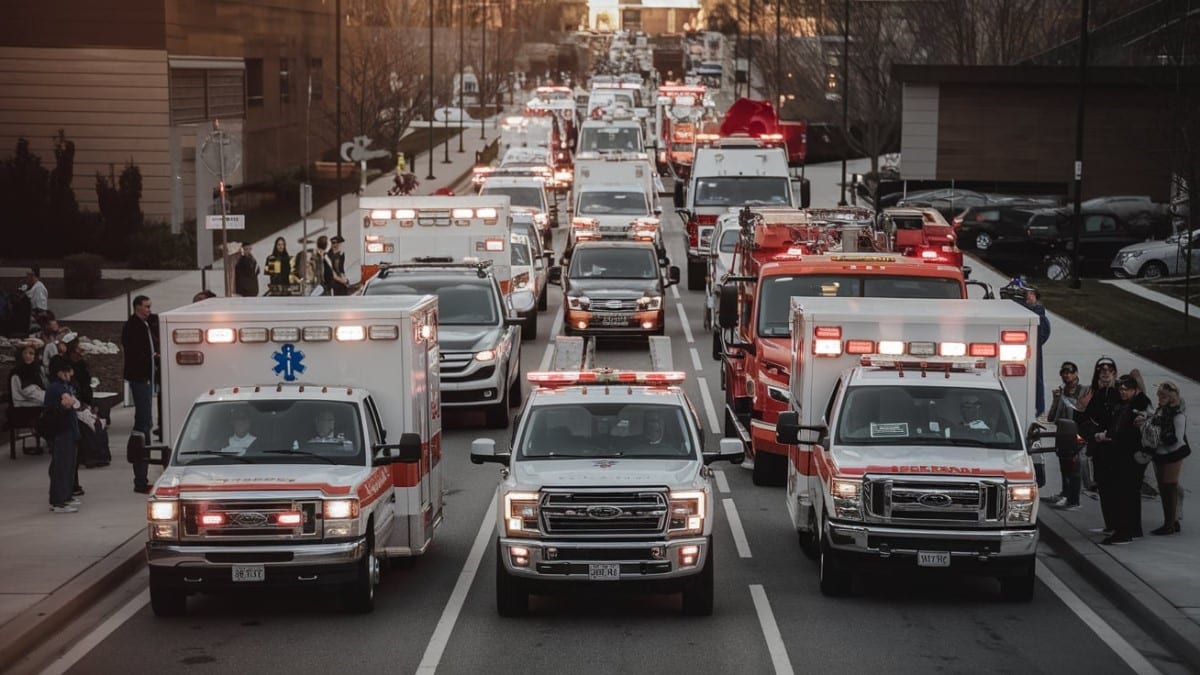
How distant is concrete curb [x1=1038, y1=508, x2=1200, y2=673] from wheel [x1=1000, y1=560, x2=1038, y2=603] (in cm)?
79

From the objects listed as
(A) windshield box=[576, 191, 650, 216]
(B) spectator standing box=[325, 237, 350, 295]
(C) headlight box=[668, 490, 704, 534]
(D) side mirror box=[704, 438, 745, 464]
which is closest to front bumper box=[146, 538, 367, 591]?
(C) headlight box=[668, 490, 704, 534]

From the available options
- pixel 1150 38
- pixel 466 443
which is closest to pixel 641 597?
pixel 466 443

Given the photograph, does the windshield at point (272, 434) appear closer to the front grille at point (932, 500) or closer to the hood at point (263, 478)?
the hood at point (263, 478)

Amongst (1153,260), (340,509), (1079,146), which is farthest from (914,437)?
(1153,260)

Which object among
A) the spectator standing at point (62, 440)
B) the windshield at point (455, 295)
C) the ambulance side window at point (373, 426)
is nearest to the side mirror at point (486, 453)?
the ambulance side window at point (373, 426)

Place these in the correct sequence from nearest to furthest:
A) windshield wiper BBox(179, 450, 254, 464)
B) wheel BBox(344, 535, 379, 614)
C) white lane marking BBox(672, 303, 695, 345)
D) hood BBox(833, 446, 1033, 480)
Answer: wheel BBox(344, 535, 379, 614) → windshield wiper BBox(179, 450, 254, 464) → hood BBox(833, 446, 1033, 480) → white lane marking BBox(672, 303, 695, 345)

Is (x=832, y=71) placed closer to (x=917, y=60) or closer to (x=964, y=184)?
(x=917, y=60)

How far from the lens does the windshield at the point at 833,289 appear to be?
21578 mm

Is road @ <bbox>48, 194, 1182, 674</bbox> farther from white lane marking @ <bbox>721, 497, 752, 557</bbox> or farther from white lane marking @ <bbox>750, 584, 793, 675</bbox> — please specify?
white lane marking @ <bbox>721, 497, 752, 557</bbox>

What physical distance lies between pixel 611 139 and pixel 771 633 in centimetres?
5482

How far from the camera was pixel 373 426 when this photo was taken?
15.7m

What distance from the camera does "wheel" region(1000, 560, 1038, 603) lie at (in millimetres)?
15491

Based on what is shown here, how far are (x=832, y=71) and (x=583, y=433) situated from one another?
6541 centimetres

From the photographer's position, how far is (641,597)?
51.9 feet
